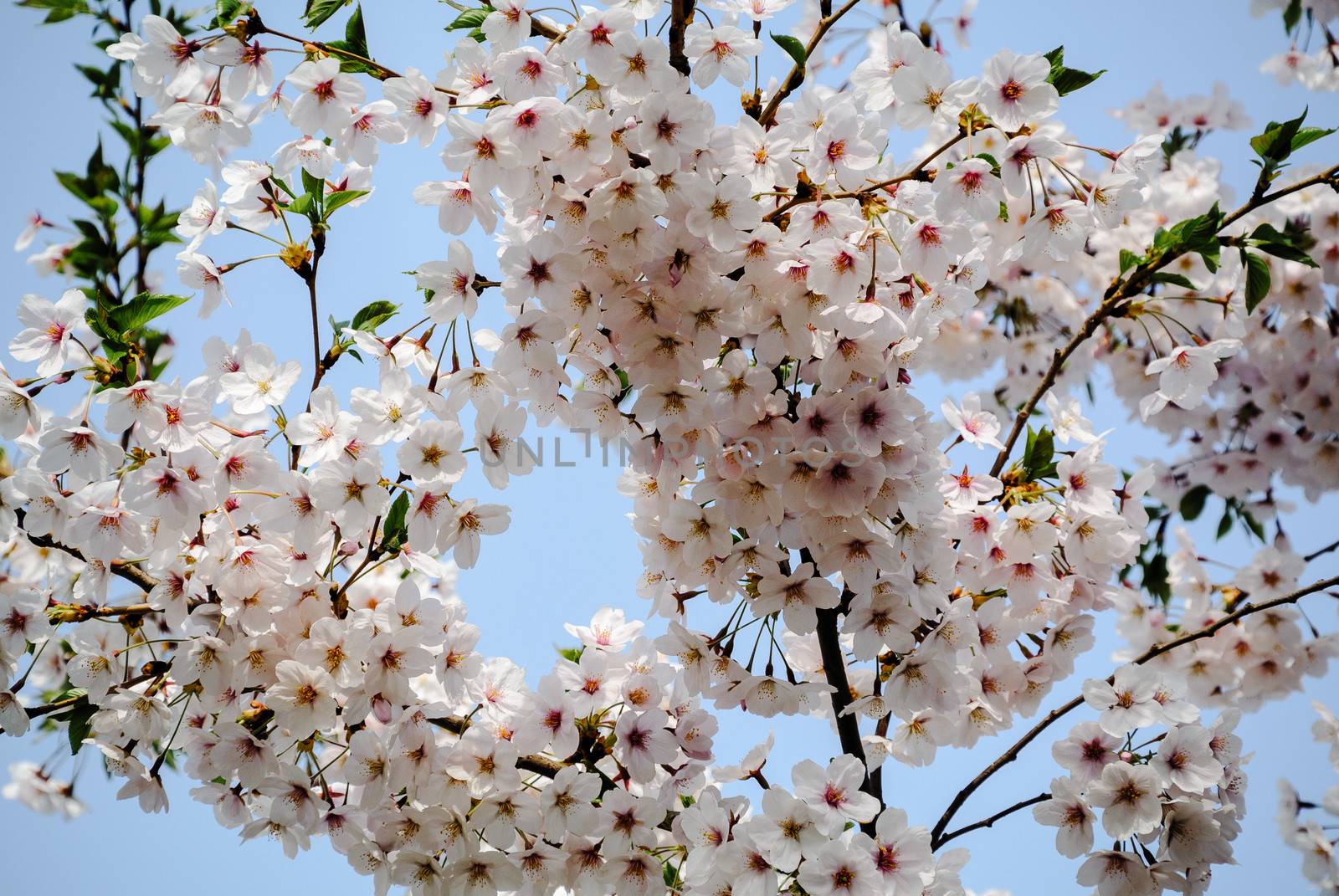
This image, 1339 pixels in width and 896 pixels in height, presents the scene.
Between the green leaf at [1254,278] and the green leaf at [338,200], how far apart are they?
170 cm

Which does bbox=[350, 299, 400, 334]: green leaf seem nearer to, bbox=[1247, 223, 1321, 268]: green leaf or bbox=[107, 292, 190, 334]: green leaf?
bbox=[107, 292, 190, 334]: green leaf

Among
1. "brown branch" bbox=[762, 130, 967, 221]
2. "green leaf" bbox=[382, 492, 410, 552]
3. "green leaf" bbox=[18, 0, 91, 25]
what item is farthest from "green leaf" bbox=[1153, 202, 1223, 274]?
"green leaf" bbox=[18, 0, 91, 25]

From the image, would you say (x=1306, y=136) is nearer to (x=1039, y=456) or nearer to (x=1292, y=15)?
(x=1039, y=456)

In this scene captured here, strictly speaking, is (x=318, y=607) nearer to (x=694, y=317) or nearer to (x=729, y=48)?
(x=694, y=317)

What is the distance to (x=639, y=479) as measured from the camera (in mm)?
2010

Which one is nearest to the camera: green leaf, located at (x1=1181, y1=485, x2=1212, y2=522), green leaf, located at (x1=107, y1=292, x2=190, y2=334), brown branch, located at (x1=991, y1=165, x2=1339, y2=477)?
green leaf, located at (x1=107, y1=292, x2=190, y2=334)

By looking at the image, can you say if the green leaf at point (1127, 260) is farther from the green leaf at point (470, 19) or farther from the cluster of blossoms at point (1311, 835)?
the cluster of blossoms at point (1311, 835)

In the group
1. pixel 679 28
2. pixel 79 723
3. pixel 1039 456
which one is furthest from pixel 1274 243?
pixel 79 723

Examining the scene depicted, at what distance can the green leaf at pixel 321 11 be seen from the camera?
5.57 feet

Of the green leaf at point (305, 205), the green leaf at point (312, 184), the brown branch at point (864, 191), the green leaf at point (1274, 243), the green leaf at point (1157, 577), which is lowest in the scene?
the brown branch at point (864, 191)

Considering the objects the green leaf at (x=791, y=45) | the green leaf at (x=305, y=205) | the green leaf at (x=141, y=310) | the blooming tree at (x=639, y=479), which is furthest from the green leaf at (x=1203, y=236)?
the green leaf at (x=141, y=310)

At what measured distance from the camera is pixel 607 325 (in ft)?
5.48

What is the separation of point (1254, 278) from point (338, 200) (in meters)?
1.74

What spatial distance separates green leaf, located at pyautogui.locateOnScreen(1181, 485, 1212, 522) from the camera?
12.8ft
